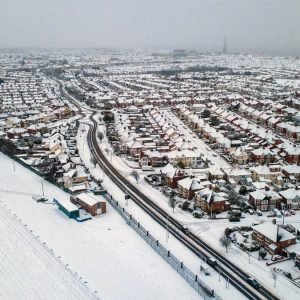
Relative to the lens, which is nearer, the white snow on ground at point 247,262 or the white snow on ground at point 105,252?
the white snow on ground at point 247,262

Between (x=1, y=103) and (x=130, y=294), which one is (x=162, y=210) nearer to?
(x=130, y=294)

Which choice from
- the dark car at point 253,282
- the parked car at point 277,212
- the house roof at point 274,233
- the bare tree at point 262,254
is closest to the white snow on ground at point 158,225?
the dark car at point 253,282

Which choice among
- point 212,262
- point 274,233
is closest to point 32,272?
point 212,262

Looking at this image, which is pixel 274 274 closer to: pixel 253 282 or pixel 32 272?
pixel 253 282

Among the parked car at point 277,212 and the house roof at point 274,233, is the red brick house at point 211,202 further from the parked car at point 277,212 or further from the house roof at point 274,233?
the house roof at point 274,233

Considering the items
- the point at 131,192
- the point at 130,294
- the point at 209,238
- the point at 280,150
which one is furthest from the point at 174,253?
the point at 280,150

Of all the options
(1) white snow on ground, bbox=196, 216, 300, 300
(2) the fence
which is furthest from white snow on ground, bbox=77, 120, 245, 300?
(1) white snow on ground, bbox=196, 216, 300, 300
